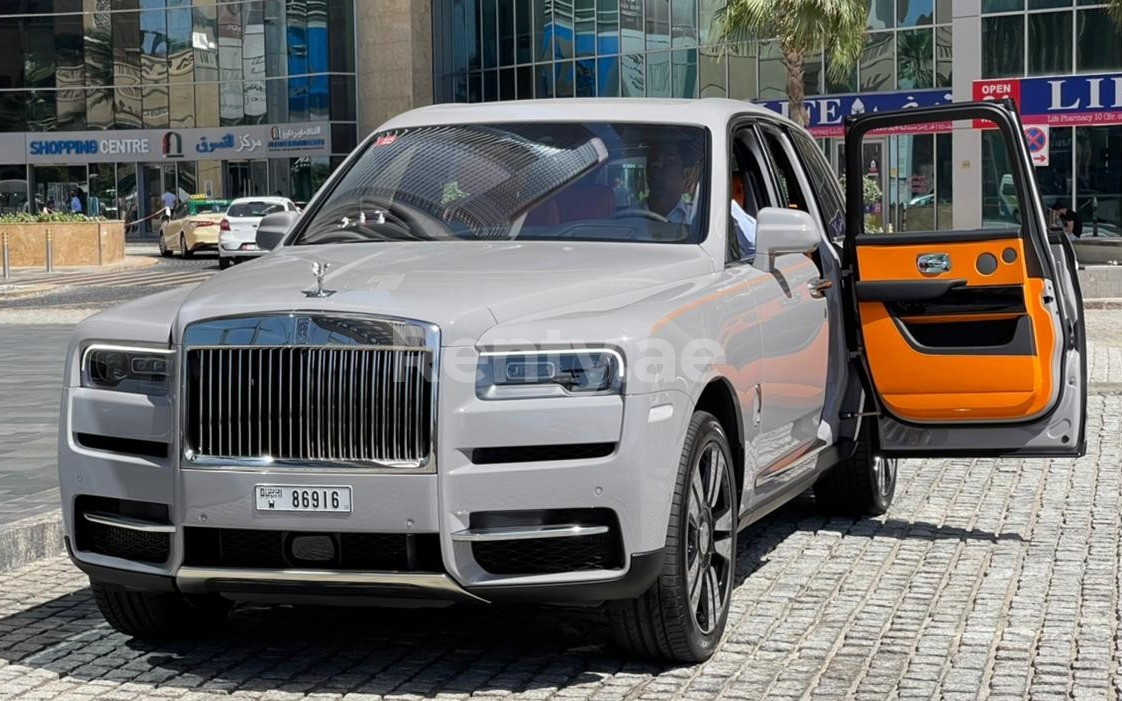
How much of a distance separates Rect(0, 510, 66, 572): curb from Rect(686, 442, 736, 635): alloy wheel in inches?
136

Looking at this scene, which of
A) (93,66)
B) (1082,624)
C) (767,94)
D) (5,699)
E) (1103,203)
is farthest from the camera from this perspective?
(93,66)

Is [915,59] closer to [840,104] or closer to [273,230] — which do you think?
[840,104]

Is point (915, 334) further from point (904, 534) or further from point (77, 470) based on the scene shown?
point (77, 470)

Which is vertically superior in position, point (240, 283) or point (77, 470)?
point (240, 283)

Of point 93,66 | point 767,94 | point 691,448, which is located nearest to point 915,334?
point 691,448

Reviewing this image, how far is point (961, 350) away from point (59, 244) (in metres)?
37.5

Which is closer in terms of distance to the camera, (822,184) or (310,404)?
(310,404)

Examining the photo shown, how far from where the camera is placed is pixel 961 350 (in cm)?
817

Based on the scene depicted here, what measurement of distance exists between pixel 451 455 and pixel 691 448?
831mm

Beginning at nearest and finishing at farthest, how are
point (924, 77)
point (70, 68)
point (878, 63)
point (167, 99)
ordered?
point (924, 77)
point (878, 63)
point (167, 99)
point (70, 68)

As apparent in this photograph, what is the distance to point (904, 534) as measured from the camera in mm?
8750

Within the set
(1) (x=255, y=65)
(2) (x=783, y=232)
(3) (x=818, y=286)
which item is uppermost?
(1) (x=255, y=65)

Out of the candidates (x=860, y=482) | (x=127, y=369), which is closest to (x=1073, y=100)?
(x=860, y=482)

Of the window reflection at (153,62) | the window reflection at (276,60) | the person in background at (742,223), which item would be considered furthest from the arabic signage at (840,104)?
the person in background at (742,223)
